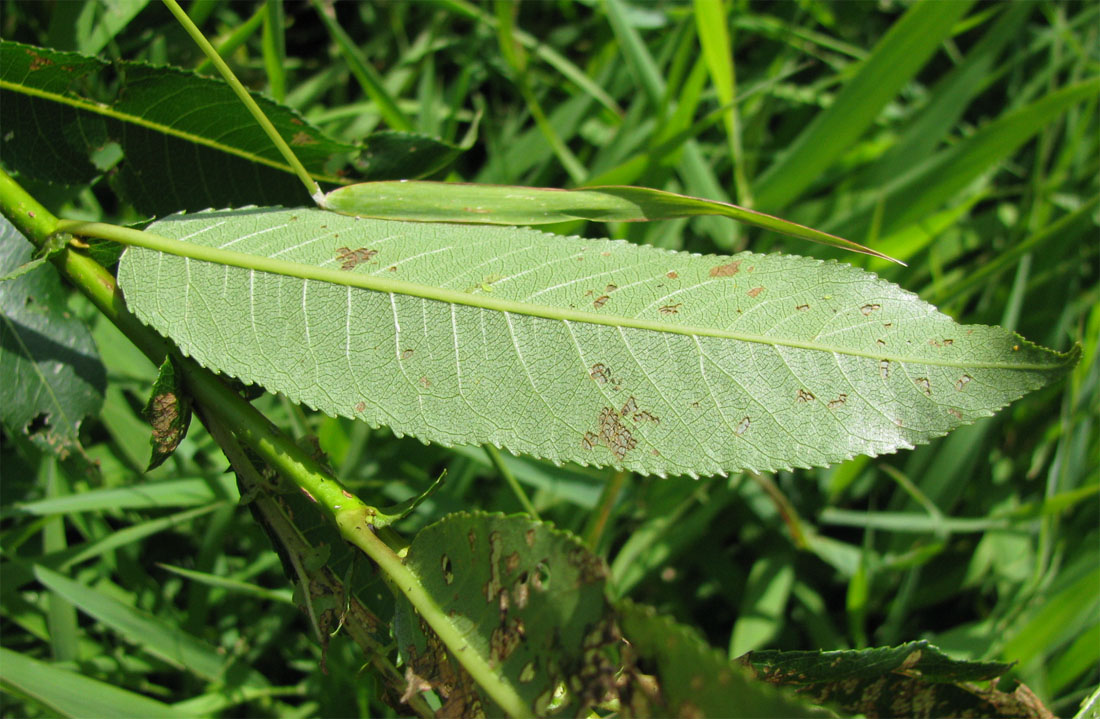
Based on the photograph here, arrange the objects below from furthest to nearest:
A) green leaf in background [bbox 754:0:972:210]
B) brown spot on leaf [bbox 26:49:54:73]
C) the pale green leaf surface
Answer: green leaf in background [bbox 754:0:972:210], the pale green leaf surface, brown spot on leaf [bbox 26:49:54:73]

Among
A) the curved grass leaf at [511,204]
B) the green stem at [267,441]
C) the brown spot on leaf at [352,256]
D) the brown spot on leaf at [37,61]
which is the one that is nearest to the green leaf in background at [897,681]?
the green stem at [267,441]

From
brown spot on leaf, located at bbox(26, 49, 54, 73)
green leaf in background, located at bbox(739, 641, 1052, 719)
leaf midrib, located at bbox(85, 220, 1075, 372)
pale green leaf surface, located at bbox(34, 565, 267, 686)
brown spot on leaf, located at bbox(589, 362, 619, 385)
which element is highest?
brown spot on leaf, located at bbox(26, 49, 54, 73)

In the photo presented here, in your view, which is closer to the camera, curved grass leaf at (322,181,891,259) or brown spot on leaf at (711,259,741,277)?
brown spot on leaf at (711,259,741,277)

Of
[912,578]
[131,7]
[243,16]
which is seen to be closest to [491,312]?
[131,7]

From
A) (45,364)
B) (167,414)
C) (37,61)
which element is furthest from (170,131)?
(167,414)

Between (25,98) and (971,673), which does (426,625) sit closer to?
(971,673)

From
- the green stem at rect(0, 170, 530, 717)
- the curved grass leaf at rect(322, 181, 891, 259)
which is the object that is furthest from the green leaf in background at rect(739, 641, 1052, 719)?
the curved grass leaf at rect(322, 181, 891, 259)

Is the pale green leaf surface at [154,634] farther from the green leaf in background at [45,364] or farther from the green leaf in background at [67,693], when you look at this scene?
the green leaf in background at [45,364]

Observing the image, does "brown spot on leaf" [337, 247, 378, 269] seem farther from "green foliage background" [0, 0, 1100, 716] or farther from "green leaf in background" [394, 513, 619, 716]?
"green foliage background" [0, 0, 1100, 716]
